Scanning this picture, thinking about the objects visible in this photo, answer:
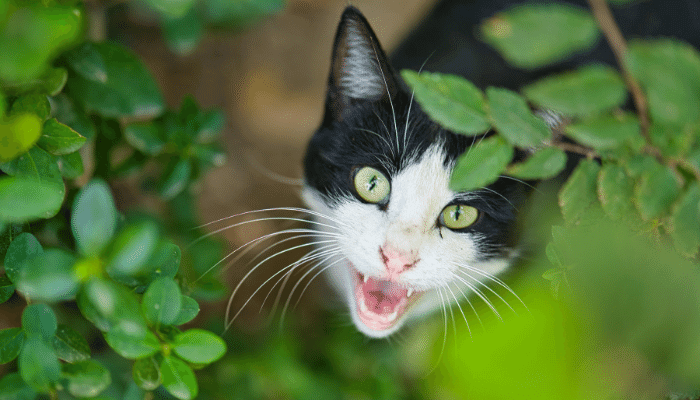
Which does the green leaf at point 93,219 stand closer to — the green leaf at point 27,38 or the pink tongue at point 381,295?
the green leaf at point 27,38

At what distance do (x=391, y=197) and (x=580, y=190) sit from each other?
0.44 m

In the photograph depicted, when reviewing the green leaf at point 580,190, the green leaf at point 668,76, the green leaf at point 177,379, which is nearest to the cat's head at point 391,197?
the green leaf at point 580,190

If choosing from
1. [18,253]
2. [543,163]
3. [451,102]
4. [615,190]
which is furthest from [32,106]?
[615,190]

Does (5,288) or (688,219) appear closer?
(688,219)

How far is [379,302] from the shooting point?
1.20 m

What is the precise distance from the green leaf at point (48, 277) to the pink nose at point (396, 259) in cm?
58

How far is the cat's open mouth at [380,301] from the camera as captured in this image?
3.77ft

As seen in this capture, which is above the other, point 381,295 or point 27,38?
point 27,38

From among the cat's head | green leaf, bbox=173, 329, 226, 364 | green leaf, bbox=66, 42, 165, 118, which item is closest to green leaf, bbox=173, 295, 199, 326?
green leaf, bbox=173, 329, 226, 364

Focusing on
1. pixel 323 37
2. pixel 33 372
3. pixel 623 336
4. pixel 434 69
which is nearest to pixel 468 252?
pixel 623 336

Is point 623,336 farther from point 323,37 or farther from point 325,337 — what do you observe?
point 323,37

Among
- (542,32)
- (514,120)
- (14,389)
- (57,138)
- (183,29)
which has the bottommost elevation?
(14,389)

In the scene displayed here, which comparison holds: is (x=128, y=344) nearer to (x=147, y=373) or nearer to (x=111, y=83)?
(x=147, y=373)

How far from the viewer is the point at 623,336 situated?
51 centimetres
